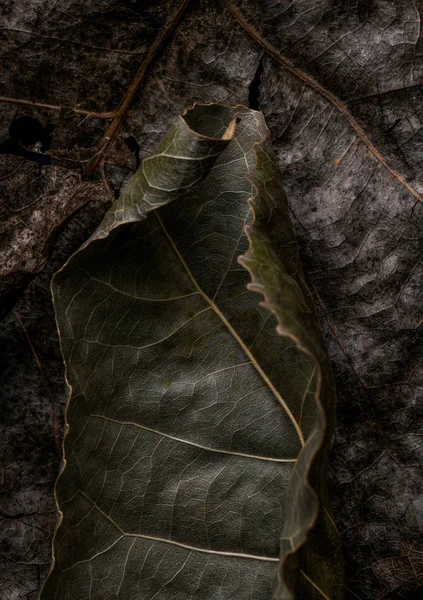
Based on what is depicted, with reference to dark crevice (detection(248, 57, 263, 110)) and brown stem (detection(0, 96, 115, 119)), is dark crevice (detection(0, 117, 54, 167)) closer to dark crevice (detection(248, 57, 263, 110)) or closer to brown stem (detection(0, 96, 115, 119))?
brown stem (detection(0, 96, 115, 119))

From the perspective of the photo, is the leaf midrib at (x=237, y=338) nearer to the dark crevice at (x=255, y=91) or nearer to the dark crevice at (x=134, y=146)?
the dark crevice at (x=134, y=146)

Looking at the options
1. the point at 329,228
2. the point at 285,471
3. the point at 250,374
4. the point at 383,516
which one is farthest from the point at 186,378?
the point at 383,516

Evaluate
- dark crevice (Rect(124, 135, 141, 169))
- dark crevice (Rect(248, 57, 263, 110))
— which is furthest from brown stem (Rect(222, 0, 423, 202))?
dark crevice (Rect(124, 135, 141, 169))

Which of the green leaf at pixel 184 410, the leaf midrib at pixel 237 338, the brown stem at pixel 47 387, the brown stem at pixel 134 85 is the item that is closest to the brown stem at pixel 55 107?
the brown stem at pixel 134 85

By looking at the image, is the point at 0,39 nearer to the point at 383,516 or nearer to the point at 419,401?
the point at 419,401

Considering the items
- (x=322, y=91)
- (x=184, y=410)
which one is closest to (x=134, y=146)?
(x=322, y=91)

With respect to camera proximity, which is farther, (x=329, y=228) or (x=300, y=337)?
(x=329, y=228)
